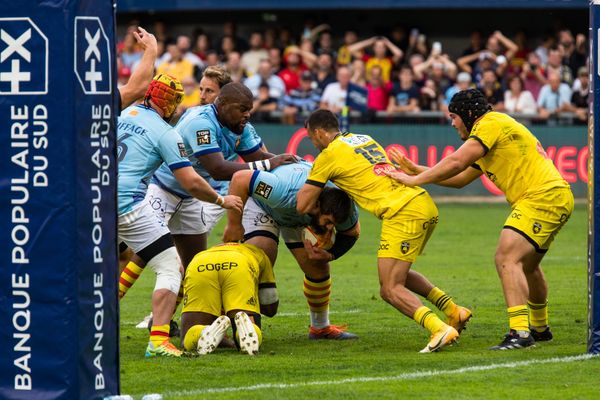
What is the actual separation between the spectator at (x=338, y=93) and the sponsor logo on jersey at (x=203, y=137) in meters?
14.7

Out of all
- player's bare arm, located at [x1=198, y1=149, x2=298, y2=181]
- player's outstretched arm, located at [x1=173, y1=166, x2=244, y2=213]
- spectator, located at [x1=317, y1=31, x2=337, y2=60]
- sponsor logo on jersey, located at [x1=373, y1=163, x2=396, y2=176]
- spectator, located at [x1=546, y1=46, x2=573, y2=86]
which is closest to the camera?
player's outstretched arm, located at [x1=173, y1=166, x2=244, y2=213]

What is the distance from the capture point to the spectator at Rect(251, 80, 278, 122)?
25.6 metres

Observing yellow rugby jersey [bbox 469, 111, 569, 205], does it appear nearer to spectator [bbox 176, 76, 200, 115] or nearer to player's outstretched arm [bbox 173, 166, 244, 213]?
player's outstretched arm [bbox 173, 166, 244, 213]

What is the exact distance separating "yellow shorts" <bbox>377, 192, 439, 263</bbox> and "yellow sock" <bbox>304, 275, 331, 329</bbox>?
0.93 metres

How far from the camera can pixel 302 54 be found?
2706 centimetres

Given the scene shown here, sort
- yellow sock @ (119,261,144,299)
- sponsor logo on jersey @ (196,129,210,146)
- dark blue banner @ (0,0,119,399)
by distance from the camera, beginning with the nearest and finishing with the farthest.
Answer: dark blue banner @ (0,0,119,399), sponsor logo on jersey @ (196,129,210,146), yellow sock @ (119,261,144,299)

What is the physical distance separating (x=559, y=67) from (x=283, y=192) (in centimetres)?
1678

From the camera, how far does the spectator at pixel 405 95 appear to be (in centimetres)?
2508

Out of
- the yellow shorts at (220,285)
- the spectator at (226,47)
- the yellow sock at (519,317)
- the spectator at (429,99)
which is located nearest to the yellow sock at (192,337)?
the yellow shorts at (220,285)

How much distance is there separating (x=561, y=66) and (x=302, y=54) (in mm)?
5586

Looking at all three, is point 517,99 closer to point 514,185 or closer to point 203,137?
point 203,137

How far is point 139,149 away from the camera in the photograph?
9477 millimetres

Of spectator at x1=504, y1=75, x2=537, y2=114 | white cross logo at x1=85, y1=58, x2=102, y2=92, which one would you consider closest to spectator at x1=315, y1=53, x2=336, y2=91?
spectator at x1=504, y1=75, x2=537, y2=114

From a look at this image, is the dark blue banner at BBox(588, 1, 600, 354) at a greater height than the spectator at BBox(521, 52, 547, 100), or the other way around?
the spectator at BBox(521, 52, 547, 100)
